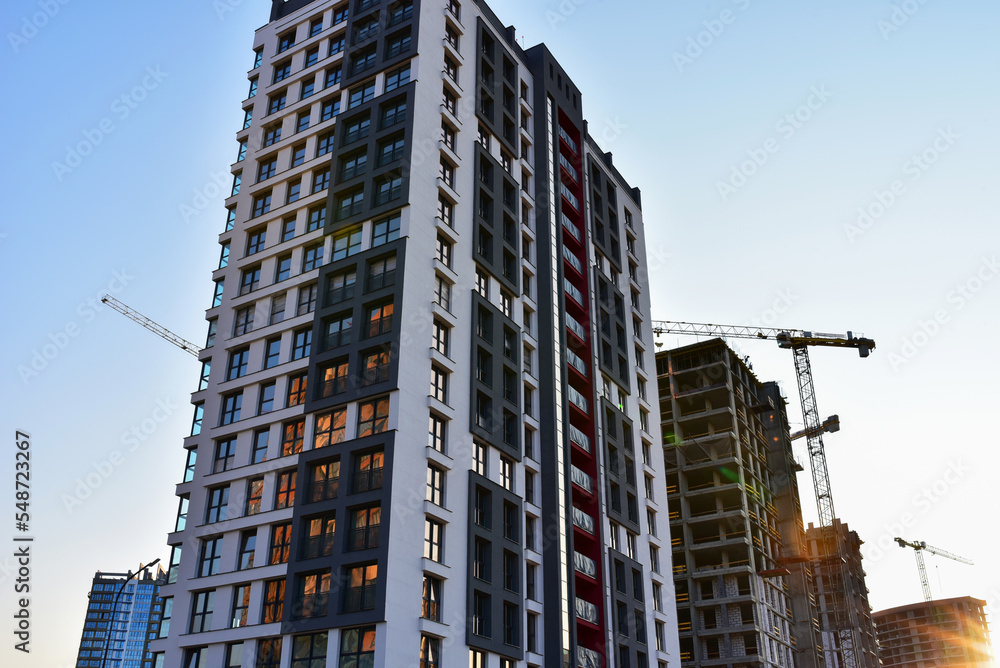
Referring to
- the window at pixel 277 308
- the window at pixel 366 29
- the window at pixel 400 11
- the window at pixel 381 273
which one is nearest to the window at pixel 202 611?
the window at pixel 277 308

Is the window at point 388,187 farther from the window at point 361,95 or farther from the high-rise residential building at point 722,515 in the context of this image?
the high-rise residential building at point 722,515

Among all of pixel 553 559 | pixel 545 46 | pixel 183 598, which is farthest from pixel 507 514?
pixel 545 46

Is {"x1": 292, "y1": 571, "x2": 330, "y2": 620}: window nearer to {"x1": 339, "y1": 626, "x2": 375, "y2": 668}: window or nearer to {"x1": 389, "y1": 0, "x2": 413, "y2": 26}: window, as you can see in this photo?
{"x1": 339, "y1": 626, "x2": 375, "y2": 668}: window

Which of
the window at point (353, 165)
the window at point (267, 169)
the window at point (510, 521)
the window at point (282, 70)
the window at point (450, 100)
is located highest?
the window at point (282, 70)

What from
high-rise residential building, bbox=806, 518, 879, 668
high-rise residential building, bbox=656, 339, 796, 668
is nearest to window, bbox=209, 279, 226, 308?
high-rise residential building, bbox=656, 339, 796, 668

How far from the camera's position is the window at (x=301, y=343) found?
60.5m

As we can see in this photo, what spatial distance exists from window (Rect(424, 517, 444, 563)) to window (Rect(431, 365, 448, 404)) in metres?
8.14

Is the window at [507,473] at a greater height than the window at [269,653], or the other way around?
the window at [507,473]

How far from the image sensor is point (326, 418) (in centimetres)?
5647

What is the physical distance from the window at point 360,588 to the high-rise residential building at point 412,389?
0.45 feet

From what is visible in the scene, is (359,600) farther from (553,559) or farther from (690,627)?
(690,627)

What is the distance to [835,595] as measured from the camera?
5635 inches

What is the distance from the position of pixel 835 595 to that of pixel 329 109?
116 m

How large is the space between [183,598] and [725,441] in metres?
73.8
